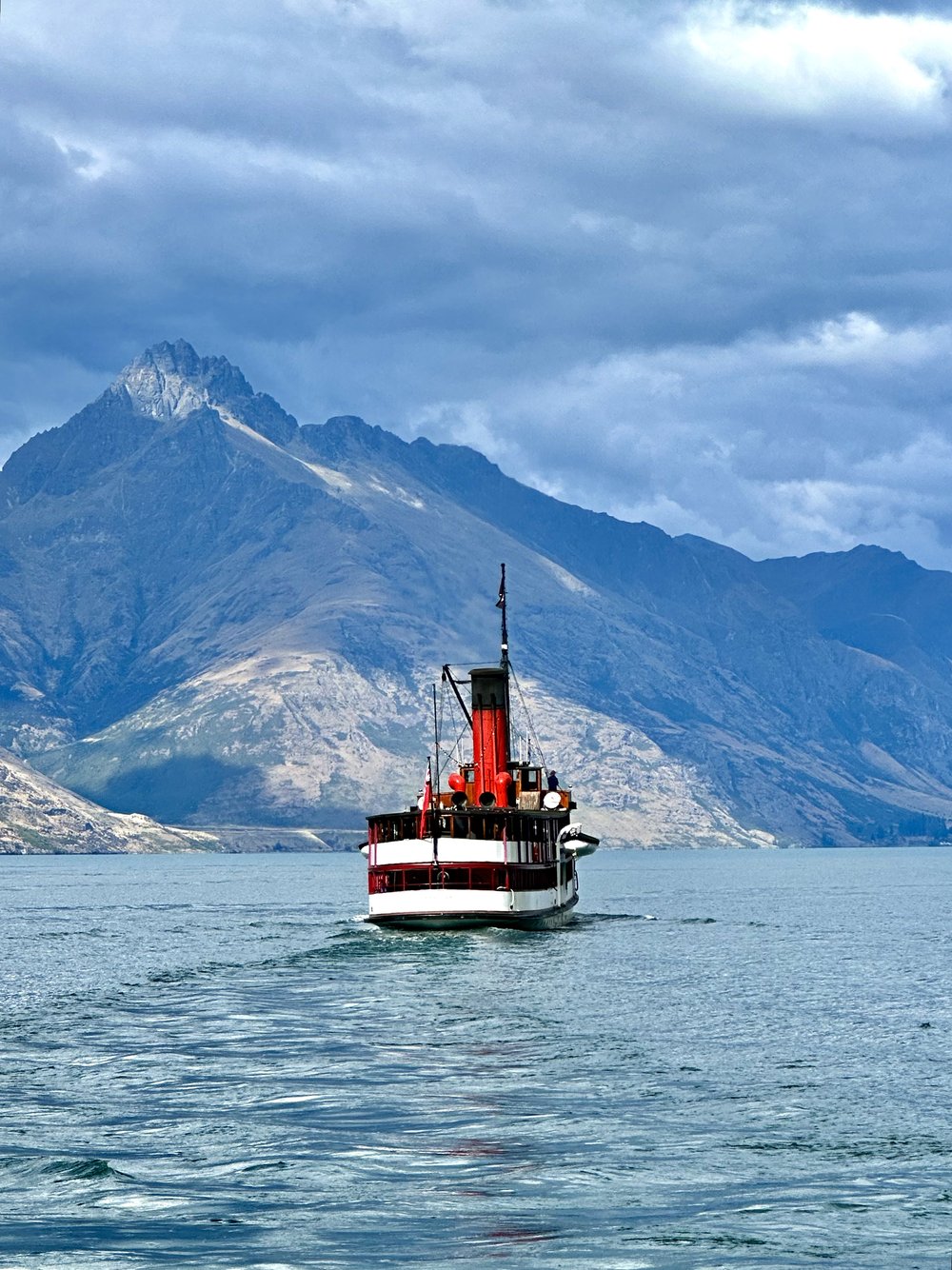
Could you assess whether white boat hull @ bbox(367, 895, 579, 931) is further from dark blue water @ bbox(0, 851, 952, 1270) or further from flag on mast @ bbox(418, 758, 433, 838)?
dark blue water @ bbox(0, 851, 952, 1270)

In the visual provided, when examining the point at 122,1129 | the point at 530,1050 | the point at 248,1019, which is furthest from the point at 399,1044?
the point at 122,1129

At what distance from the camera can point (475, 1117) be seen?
53.2m

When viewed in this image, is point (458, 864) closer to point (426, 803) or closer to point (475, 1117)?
point (426, 803)

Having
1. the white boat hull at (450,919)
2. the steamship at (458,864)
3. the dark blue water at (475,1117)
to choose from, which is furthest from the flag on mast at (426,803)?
the dark blue water at (475,1117)

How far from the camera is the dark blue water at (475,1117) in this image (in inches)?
1513

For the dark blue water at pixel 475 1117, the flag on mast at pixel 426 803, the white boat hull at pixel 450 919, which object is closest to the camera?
the dark blue water at pixel 475 1117

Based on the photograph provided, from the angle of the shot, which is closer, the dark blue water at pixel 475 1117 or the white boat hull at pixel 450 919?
the dark blue water at pixel 475 1117

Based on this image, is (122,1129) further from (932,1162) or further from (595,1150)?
(932,1162)

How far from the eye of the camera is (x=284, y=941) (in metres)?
140

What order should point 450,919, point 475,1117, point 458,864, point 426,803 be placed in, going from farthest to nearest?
1. point 426,803
2. point 458,864
3. point 450,919
4. point 475,1117

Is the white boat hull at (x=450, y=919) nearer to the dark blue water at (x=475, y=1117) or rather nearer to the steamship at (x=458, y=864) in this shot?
the steamship at (x=458, y=864)

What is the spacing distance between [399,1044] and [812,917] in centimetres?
12721

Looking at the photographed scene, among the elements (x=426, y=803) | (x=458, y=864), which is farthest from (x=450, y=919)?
(x=426, y=803)

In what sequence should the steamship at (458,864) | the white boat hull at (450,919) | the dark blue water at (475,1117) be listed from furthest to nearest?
the steamship at (458,864) → the white boat hull at (450,919) → the dark blue water at (475,1117)
